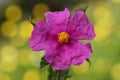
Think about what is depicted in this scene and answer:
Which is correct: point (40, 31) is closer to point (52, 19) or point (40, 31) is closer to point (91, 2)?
point (52, 19)

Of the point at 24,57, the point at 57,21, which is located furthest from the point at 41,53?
the point at 57,21

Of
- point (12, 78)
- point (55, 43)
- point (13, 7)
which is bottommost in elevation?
point (12, 78)

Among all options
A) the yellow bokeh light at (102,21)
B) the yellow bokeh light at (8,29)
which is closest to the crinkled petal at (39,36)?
the yellow bokeh light at (102,21)

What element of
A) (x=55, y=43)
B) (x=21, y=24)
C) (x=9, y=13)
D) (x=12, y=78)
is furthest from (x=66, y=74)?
(x=9, y=13)

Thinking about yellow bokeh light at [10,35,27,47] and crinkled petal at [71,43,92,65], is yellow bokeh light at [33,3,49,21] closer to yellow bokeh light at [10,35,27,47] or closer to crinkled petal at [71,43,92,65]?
yellow bokeh light at [10,35,27,47]

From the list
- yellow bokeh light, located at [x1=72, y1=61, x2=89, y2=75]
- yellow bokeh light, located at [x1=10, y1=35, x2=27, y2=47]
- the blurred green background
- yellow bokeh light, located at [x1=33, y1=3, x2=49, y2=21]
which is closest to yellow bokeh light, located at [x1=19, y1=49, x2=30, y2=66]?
the blurred green background

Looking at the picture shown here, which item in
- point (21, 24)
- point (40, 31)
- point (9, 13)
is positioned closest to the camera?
point (40, 31)
